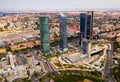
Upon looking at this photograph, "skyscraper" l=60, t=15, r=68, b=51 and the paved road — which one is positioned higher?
"skyscraper" l=60, t=15, r=68, b=51

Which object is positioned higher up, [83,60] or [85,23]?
[85,23]

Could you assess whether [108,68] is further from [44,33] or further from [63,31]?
[44,33]

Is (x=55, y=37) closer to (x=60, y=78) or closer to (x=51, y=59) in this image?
(x=51, y=59)

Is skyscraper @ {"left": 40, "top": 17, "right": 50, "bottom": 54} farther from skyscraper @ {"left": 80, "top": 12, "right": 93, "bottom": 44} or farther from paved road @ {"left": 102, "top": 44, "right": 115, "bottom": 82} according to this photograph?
paved road @ {"left": 102, "top": 44, "right": 115, "bottom": 82}

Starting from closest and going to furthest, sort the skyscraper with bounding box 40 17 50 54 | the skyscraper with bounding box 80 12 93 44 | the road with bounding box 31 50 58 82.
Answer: the road with bounding box 31 50 58 82
the skyscraper with bounding box 40 17 50 54
the skyscraper with bounding box 80 12 93 44

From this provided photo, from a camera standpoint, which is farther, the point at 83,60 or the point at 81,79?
the point at 83,60

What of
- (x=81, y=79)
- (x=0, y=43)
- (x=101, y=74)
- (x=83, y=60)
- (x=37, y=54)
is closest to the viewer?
(x=81, y=79)

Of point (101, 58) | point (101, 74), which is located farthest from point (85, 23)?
point (101, 74)

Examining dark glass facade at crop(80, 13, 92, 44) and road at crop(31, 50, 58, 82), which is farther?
dark glass facade at crop(80, 13, 92, 44)

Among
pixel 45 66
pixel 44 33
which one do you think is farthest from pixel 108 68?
pixel 44 33

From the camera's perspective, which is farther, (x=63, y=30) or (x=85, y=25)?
(x=85, y=25)

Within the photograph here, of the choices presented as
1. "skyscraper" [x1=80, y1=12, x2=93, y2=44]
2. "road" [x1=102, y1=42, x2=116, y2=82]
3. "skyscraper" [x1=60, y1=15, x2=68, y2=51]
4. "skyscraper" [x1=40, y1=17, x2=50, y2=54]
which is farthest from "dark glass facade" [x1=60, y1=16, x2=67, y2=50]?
"road" [x1=102, y1=42, x2=116, y2=82]
